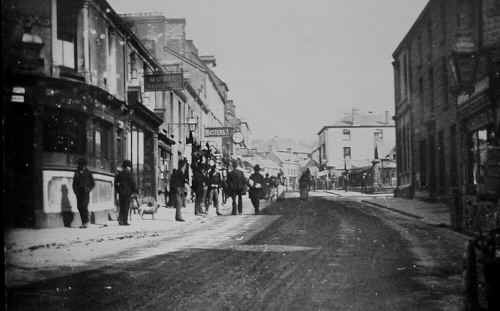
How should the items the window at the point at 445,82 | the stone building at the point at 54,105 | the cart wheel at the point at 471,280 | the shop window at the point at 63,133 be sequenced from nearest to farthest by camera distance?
→ the cart wheel at the point at 471,280
the stone building at the point at 54,105
the shop window at the point at 63,133
the window at the point at 445,82

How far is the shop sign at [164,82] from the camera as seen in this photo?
7.82 meters

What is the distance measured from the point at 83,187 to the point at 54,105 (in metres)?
1.02

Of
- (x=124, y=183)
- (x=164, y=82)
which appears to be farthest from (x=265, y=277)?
(x=164, y=82)

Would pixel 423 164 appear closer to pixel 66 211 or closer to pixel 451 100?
pixel 451 100

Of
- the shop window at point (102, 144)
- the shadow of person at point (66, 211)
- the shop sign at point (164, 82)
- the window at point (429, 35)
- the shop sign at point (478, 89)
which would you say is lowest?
the shadow of person at point (66, 211)

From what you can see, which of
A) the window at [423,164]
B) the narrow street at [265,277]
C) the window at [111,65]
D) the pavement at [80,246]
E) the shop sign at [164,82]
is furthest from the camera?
the window at [423,164]

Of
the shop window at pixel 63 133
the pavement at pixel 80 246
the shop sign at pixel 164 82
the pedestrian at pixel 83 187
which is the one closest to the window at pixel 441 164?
the pavement at pixel 80 246

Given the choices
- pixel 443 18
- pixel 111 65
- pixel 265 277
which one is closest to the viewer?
pixel 265 277

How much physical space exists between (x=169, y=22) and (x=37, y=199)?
11.0 feet

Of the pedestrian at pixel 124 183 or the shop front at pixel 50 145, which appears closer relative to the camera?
the shop front at pixel 50 145

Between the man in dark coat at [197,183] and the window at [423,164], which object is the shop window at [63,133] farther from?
the man in dark coat at [197,183]

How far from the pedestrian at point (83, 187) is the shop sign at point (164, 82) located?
1938 millimetres

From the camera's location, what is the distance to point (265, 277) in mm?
5648

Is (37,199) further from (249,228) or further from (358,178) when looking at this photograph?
(358,178)
